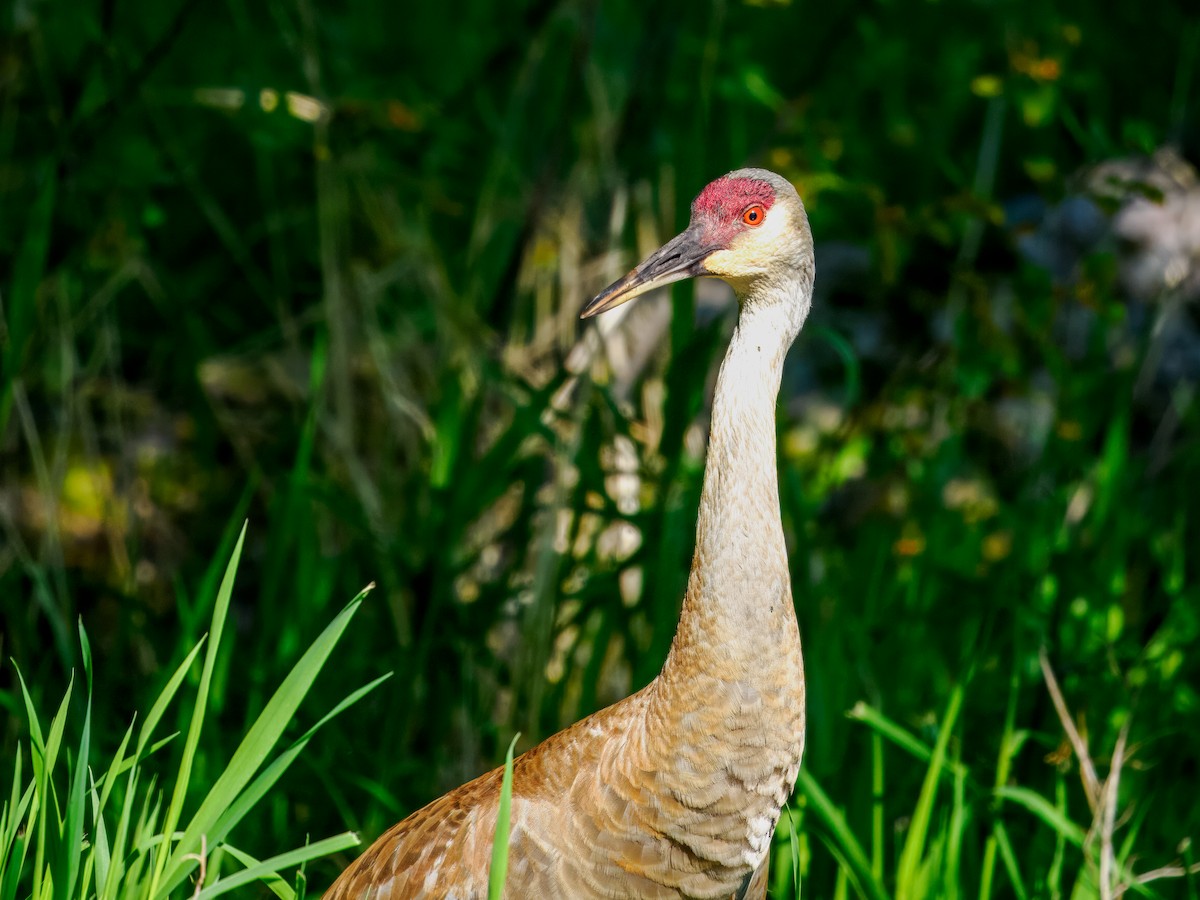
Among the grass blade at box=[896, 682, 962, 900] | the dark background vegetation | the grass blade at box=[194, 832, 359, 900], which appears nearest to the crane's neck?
the grass blade at box=[896, 682, 962, 900]

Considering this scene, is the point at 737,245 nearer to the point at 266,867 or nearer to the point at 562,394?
the point at 266,867

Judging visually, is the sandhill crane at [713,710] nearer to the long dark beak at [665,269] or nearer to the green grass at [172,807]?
the long dark beak at [665,269]

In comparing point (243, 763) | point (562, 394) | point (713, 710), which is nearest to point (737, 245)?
point (713, 710)

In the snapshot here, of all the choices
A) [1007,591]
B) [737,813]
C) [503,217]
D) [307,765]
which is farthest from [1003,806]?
[503,217]

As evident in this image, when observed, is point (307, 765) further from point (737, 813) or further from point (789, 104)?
point (789, 104)

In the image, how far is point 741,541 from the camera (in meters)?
2.18

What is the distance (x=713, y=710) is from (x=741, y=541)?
277 millimetres

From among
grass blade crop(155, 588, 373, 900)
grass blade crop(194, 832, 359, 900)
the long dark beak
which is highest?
the long dark beak

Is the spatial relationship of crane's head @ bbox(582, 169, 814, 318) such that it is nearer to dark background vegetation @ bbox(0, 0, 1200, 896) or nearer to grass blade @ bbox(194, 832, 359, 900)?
dark background vegetation @ bbox(0, 0, 1200, 896)

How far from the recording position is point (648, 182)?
4.45 meters

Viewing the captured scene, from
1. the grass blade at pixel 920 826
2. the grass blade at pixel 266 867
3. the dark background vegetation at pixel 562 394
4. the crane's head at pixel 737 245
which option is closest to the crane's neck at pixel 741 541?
the crane's head at pixel 737 245

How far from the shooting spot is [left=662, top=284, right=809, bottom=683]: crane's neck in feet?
7.14

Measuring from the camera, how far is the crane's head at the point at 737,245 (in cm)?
231

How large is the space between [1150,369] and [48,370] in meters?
3.75
